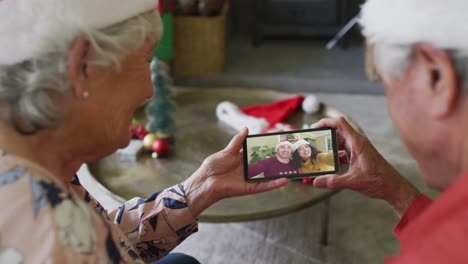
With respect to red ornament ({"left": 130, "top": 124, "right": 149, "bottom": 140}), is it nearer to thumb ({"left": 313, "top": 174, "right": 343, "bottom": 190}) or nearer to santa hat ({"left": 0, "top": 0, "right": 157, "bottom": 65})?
thumb ({"left": 313, "top": 174, "right": 343, "bottom": 190})

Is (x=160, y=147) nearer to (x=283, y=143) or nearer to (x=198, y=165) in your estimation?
(x=198, y=165)

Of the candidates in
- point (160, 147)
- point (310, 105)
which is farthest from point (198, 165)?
point (310, 105)

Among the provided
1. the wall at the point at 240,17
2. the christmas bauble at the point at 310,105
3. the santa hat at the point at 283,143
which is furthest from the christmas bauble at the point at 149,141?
the wall at the point at 240,17

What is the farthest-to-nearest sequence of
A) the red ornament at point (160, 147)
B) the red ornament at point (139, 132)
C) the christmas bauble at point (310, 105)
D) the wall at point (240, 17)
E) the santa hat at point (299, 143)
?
the wall at point (240, 17), the christmas bauble at point (310, 105), the red ornament at point (139, 132), the red ornament at point (160, 147), the santa hat at point (299, 143)

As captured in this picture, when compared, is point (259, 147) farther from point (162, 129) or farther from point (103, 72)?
point (162, 129)

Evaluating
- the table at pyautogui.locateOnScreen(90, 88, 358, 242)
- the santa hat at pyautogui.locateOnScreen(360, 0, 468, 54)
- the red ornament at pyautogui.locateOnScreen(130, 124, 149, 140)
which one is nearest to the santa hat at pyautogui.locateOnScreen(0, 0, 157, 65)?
the santa hat at pyautogui.locateOnScreen(360, 0, 468, 54)

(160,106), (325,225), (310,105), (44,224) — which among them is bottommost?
(325,225)

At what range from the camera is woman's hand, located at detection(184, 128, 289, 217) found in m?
1.22

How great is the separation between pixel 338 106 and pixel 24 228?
8.71ft

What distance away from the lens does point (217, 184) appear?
1.22 metres

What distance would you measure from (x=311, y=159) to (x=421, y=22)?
0.57 meters

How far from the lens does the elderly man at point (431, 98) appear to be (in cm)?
70

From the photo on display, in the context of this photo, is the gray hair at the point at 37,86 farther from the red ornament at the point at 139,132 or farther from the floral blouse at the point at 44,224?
the red ornament at the point at 139,132

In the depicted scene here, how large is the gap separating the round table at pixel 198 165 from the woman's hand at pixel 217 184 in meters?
0.36
